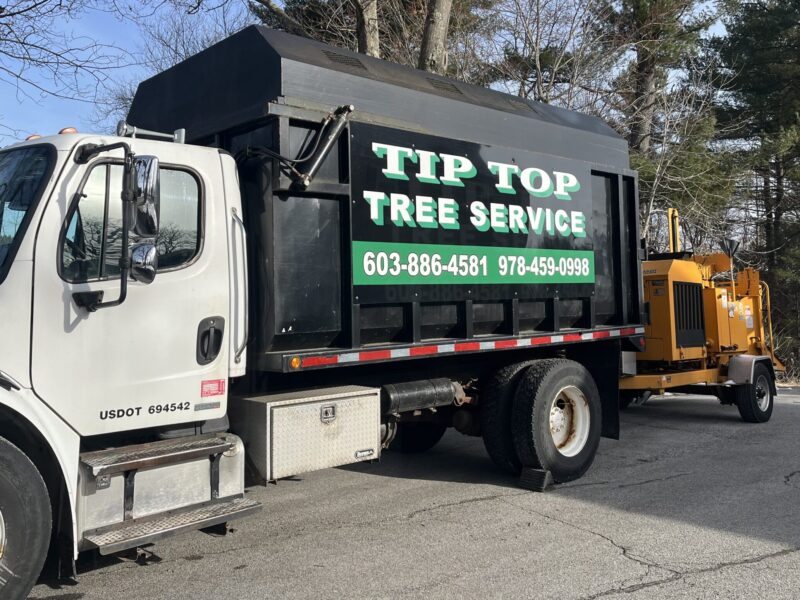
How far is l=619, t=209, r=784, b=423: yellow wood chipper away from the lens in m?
9.84

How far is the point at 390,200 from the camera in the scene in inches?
216

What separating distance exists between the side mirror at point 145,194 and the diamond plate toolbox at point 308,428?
1.48 metres

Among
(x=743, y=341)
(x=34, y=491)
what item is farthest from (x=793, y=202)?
(x=34, y=491)

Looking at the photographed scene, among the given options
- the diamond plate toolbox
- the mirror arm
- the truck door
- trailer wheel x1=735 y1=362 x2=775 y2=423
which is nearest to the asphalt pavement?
the diamond plate toolbox

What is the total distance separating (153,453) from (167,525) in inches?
16.1

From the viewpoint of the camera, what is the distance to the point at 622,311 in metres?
7.64

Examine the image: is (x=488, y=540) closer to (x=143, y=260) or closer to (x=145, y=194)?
(x=143, y=260)

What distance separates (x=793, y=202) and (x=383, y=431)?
84.5 ft

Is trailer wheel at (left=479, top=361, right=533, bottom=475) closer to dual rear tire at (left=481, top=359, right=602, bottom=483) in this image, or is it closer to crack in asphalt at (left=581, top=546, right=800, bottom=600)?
dual rear tire at (left=481, top=359, right=602, bottom=483)

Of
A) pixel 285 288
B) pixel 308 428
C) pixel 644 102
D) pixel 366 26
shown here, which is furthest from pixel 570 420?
pixel 644 102

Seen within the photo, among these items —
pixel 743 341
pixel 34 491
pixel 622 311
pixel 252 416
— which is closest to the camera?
pixel 34 491

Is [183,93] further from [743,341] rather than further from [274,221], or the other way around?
[743,341]

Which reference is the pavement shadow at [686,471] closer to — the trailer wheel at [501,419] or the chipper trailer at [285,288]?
the trailer wheel at [501,419]

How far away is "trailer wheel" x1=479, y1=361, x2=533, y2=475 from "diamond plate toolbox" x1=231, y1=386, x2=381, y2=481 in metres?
1.66
